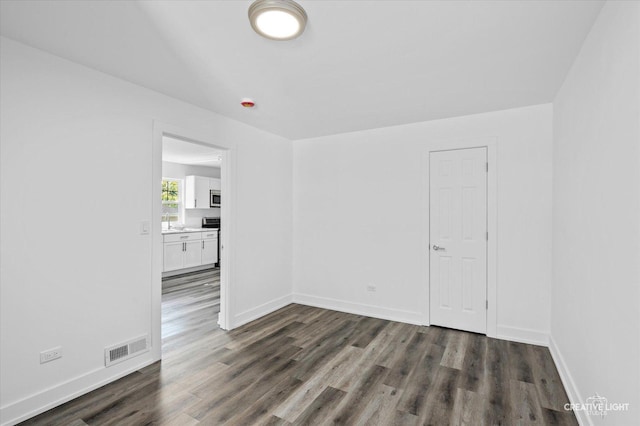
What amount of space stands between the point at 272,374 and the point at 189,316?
75.1 inches

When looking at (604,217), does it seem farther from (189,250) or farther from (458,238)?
(189,250)

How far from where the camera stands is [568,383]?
2.31 m

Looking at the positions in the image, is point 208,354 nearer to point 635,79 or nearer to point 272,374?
point 272,374

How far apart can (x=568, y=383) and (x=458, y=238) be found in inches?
64.6

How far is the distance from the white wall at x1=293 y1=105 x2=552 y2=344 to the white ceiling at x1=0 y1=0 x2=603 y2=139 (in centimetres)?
49

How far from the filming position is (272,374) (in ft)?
8.65

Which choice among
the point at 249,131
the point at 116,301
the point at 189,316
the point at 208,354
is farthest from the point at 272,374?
the point at 249,131

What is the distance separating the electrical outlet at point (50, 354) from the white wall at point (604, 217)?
3327mm

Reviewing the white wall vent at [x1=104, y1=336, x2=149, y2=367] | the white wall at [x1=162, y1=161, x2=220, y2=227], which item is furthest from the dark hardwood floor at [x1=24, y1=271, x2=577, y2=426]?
the white wall at [x1=162, y1=161, x2=220, y2=227]

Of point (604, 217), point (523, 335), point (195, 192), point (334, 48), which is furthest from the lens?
point (195, 192)

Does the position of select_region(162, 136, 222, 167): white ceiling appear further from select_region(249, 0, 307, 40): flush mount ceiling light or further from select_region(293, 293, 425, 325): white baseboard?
select_region(249, 0, 307, 40): flush mount ceiling light

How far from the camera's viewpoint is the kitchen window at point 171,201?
7.27m

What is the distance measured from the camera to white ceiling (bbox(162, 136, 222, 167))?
516cm

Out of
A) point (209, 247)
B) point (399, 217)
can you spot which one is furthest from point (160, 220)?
point (209, 247)
